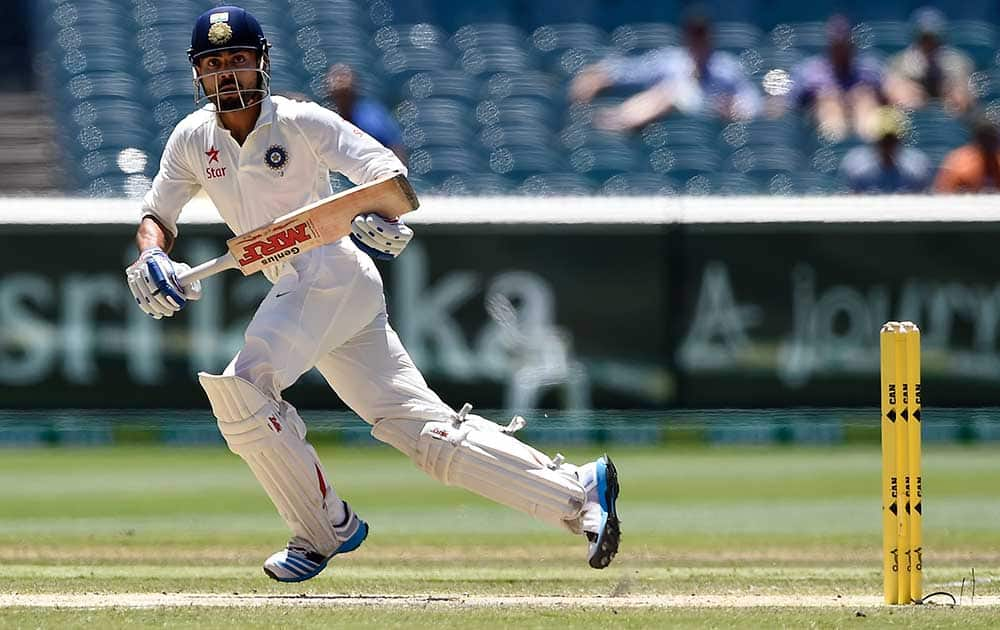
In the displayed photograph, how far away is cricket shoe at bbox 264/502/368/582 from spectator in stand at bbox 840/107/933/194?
673 centimetres

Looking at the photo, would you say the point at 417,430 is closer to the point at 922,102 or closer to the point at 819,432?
the point at 819,432

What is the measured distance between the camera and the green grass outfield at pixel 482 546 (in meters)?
4.99

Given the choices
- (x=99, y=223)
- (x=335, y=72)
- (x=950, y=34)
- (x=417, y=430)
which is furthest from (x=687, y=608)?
(x=950, y=34)

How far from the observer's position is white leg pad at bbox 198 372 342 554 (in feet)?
17.1

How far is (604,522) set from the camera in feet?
17.9

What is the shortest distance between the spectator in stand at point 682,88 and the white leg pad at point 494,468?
24.1 feet

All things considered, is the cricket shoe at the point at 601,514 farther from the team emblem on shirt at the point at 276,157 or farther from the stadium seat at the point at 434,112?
the stadium seat at the point at 434,112

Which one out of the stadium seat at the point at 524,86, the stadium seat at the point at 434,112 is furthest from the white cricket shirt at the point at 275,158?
the stadium seat at the point at 524,86

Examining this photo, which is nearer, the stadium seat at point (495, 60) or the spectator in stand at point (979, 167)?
the spectator in stand at point (979, 167)

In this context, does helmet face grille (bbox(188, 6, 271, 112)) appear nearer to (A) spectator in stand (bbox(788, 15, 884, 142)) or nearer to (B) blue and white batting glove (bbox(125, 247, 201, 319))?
(B) blue and white batting glove (bbox(125, 247, 201, 319))

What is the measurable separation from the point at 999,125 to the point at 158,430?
21.2 ft

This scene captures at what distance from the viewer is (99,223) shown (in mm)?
9883

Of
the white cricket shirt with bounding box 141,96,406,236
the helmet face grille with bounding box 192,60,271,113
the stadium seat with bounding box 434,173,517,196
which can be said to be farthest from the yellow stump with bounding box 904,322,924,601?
the stadium seat with bounding box 434,173,517,196

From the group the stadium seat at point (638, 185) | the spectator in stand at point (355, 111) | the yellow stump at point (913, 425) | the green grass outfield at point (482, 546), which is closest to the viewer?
the yellow stump at point (913, 425)
